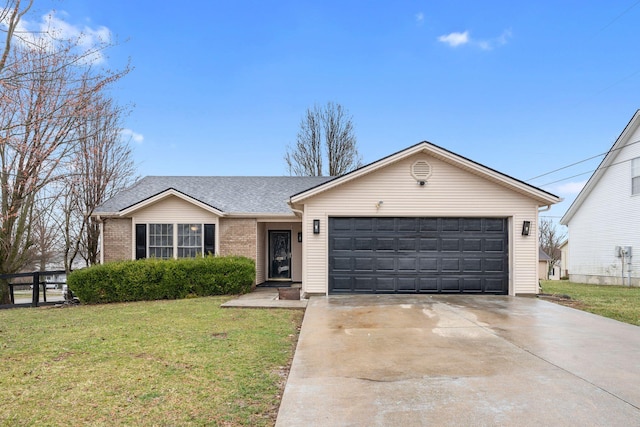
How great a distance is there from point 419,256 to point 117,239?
10.2 metres

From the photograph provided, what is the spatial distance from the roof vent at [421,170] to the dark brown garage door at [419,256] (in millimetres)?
1198

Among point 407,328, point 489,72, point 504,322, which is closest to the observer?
point 407,328

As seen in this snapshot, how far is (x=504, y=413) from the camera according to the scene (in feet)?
11.5

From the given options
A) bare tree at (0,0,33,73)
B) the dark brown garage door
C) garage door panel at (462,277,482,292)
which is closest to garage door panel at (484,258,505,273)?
the dark brown garage door

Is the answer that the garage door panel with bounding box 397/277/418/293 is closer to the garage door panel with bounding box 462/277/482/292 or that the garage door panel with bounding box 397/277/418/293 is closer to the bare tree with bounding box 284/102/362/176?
the garage door panel with bounding box 462/277/482/292

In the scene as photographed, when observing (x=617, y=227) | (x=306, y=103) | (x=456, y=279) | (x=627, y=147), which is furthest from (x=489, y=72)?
(x=306, y=103)

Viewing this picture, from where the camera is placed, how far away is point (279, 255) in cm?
1619

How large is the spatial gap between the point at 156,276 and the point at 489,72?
53.1ft

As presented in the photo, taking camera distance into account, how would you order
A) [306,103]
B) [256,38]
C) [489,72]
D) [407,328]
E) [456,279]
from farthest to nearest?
1. [306,103]
2. [489,72]
3. [256,38]
4. [456,279]
5. [407,328]

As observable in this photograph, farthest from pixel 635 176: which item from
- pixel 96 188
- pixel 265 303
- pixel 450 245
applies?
pixel 96 188

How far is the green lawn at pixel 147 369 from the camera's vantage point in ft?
12.1

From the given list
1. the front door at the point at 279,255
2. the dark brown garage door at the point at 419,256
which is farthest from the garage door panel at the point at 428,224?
the front door at the point at 279,255

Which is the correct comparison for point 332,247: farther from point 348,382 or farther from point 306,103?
point 306,103

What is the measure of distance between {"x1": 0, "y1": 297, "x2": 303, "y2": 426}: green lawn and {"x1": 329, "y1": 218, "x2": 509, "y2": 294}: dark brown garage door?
3244 mm
